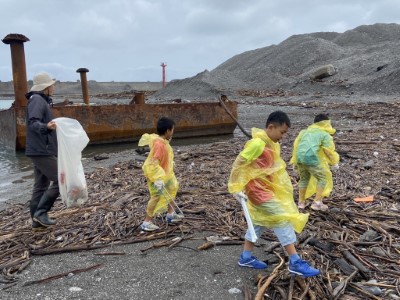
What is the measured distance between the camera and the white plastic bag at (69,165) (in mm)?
4590

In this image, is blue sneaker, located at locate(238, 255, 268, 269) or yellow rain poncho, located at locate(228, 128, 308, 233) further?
blue sneaker, located at locate(238, 255, 268, 269)

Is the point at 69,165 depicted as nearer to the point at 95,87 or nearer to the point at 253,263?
the point at 253,263

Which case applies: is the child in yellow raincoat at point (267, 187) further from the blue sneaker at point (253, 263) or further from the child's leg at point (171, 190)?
the child's leg at point (171, 190)

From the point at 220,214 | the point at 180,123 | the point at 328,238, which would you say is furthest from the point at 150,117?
the point at 328,238

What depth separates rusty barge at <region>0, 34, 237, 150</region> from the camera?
39.9 feet

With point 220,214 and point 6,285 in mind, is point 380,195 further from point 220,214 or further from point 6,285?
point 6,285

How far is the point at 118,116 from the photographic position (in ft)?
45.1

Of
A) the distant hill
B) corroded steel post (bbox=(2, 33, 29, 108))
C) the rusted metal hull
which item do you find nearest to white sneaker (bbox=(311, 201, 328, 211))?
the rusted metal hull

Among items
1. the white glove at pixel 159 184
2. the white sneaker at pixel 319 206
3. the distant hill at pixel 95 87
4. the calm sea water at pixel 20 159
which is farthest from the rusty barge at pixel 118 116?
the distant hill at pixel 95 87

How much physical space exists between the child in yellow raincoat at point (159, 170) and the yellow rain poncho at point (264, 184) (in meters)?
1.21

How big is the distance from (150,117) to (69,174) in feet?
32.0

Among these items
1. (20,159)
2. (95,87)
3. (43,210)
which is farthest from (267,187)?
(95,87)

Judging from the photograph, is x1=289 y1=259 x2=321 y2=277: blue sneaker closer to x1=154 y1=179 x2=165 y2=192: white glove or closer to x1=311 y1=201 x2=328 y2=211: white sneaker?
x1=154 y1=179 x2=165 y2=192: white glove

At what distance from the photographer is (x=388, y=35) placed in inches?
2200
